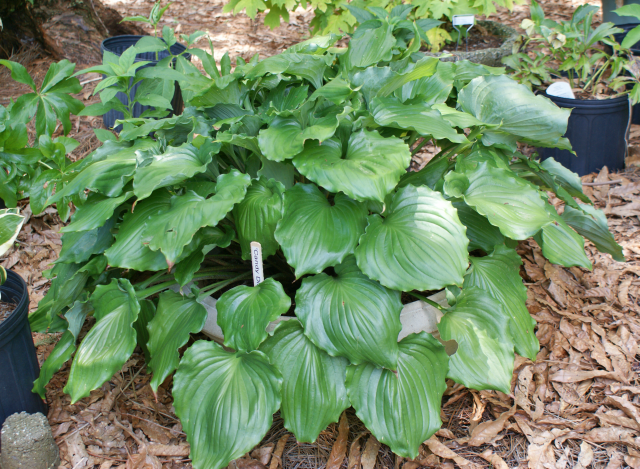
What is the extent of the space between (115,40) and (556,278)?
326 centimetres

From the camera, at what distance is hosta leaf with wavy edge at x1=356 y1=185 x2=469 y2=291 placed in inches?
49.1

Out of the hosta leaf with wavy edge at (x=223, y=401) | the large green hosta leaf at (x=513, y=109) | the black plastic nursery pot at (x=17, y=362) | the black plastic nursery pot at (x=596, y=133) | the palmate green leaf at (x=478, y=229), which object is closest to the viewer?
the hosta leaf with wavy edge at (x=223, y=401)

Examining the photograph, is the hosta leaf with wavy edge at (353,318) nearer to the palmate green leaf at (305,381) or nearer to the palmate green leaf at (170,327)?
the palmate green leaf at (305,381)

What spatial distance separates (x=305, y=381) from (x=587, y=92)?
2499 millimetres

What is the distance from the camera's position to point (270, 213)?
1354mm

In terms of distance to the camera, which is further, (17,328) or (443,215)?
(17,328)

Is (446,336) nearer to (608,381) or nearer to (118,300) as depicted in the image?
(608,381)

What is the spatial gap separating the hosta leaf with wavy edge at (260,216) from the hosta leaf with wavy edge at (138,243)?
22cm

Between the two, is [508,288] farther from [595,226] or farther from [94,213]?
[94,213]

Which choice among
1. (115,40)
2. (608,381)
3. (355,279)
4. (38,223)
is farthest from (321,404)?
(115,40)

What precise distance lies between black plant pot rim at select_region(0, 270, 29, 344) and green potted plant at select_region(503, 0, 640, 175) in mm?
2511

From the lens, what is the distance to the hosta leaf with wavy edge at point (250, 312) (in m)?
1.28

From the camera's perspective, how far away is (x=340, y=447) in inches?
59.1

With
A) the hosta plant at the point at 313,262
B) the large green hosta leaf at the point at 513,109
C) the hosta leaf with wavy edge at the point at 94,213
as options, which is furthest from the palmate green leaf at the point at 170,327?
the large green hosta leaf at the point at 513,109
